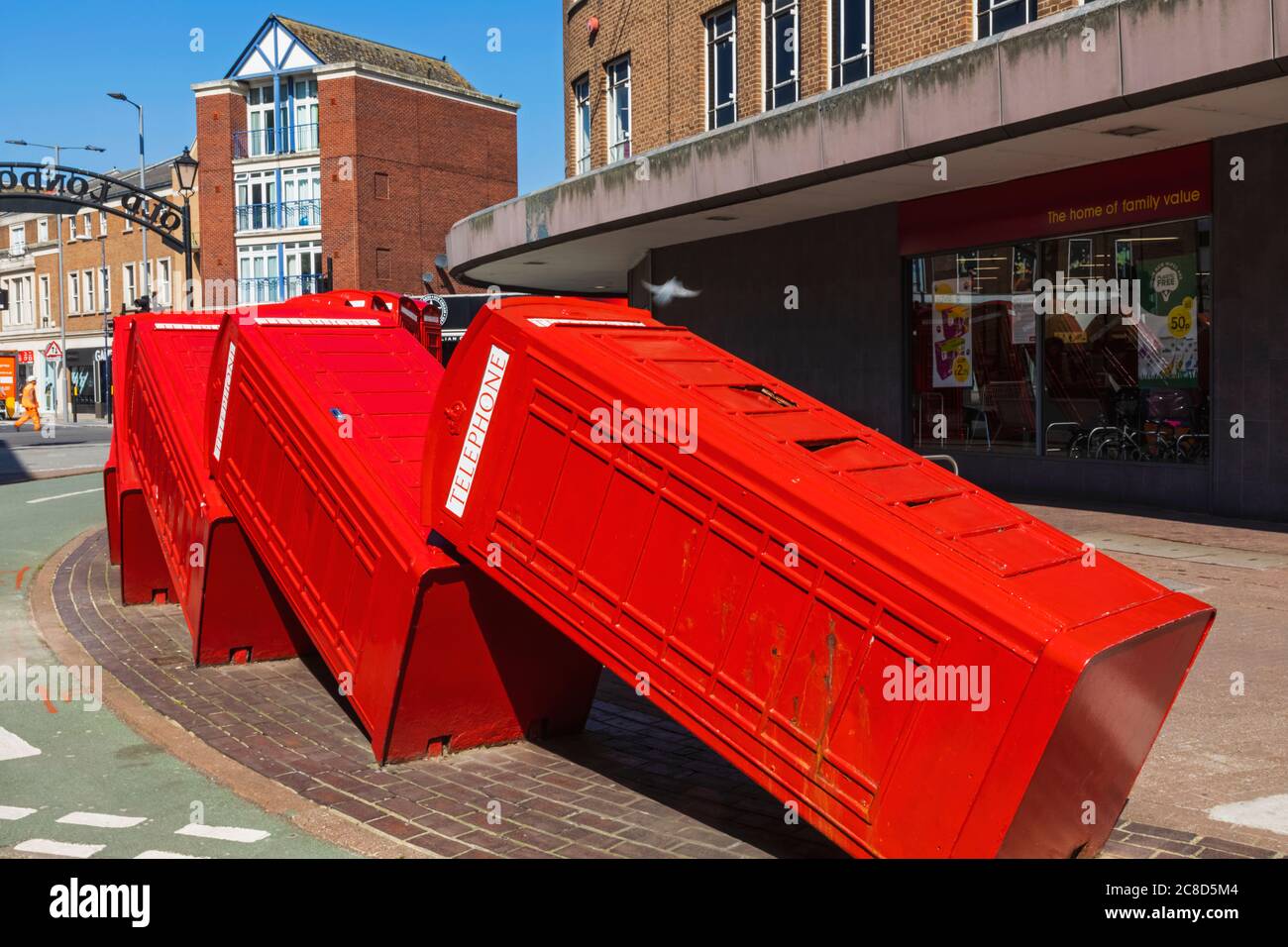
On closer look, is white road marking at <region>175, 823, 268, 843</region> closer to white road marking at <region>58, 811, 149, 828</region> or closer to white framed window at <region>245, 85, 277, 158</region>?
white road marking at <region>58, 811, 149, 828</region>

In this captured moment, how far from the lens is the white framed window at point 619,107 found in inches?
1057

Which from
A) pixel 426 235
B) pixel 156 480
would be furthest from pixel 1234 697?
pixel 426 235

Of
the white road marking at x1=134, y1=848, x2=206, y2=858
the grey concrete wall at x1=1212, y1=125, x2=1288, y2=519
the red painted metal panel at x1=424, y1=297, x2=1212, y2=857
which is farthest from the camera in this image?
the grey concrete wall at x1=1212, y1=125, x2=1288, y2=519

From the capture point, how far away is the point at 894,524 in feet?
14.8

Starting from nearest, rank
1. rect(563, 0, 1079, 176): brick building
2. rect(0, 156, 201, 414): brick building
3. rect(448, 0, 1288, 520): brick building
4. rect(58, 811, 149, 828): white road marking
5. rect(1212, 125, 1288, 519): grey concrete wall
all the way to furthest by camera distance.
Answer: rect(58, 811, 149, 828): white road marking < rect(448, 0, 1288, 520): brick building < rect(1212, 125, 1288, 519): grey concrete wall < rect(563, 0, 1079, 176): brick building < rect(0, 156, 201, 414): brick building

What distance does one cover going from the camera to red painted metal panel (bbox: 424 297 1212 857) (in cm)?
410

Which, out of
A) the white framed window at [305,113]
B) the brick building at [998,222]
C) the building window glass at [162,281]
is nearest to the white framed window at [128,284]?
the building window glass at [162,281]

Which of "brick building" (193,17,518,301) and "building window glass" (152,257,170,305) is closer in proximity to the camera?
"brick building" (193,17,518,301)

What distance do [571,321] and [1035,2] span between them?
44.3ft

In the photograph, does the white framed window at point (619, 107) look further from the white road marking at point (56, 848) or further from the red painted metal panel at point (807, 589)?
the white road marking at point (56, 848)

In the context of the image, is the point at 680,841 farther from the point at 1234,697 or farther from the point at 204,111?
the point at 204,111

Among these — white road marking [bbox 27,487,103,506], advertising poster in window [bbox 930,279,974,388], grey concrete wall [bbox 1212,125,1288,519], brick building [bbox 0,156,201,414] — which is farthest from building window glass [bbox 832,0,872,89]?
brick building [bbox 0,156,201,414]

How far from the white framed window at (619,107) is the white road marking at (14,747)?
21.8 metres

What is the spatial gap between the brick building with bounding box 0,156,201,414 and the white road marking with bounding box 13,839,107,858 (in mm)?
58081
